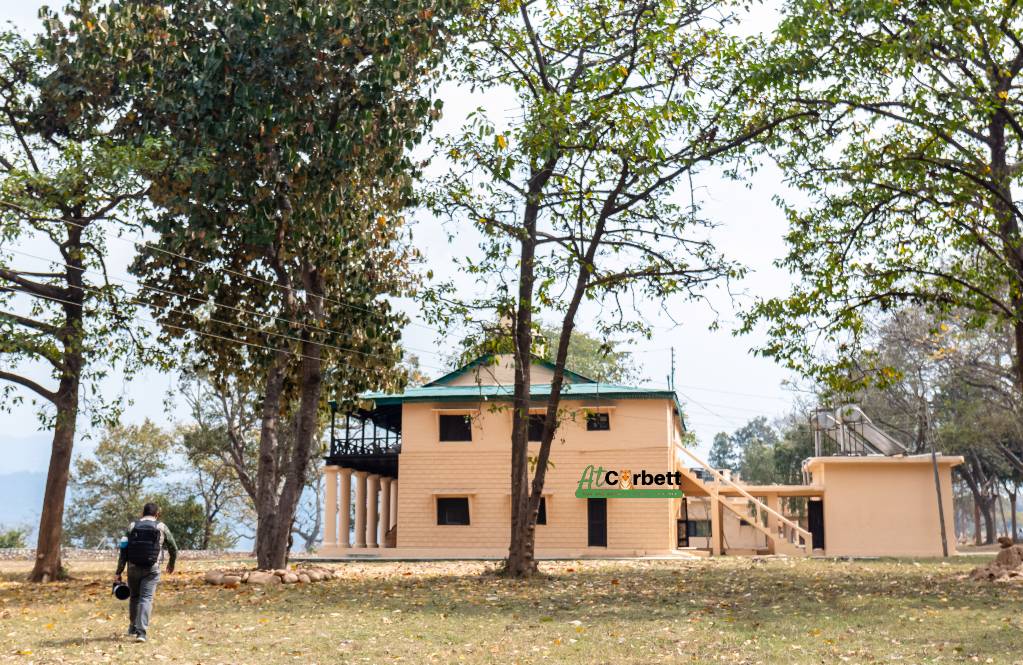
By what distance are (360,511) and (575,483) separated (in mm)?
8471

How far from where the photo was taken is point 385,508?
134ft

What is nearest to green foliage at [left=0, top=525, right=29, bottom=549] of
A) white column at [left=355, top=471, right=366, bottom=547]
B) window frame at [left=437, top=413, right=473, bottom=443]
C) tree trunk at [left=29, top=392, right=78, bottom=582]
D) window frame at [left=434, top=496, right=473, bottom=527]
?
white column at [left=355, top=471, right=366, bottom=547]

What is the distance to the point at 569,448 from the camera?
3516 centimetres

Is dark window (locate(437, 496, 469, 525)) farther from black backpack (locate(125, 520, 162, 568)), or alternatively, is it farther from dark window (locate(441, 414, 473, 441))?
black backpack (locate(125, 520, 162, 568))

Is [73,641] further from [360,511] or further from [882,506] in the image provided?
[882,506]

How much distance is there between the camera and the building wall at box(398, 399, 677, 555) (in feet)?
113

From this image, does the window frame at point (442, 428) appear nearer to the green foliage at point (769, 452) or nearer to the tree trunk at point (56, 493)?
the tree trunk at point (56, 493)

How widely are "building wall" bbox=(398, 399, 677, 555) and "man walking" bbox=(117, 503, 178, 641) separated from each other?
23.2 metres

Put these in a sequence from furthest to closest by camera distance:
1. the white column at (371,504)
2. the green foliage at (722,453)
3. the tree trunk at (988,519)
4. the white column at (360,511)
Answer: the green foliage at (722,453) < the tree trunk at (988,519) < the white column at (371,504) < the white column at (360,511)

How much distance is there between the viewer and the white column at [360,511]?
37375 mm

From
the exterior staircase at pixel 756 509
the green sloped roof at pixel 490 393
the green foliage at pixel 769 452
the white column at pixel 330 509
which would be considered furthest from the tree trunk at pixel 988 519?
the white column at pixel 330 509

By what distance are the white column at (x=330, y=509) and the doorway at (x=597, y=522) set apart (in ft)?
29.0

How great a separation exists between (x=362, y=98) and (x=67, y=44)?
5.87 metres

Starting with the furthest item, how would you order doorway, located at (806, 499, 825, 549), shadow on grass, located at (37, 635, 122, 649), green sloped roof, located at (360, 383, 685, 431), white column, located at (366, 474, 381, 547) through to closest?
doorway, located at (806, 499, 825, 549)
white column, located at (366, 474, 381, 547)
green sloped roof, located at (360, 383, 685, 431)
shadow on grass, located at (37, 635, 122, 649)
